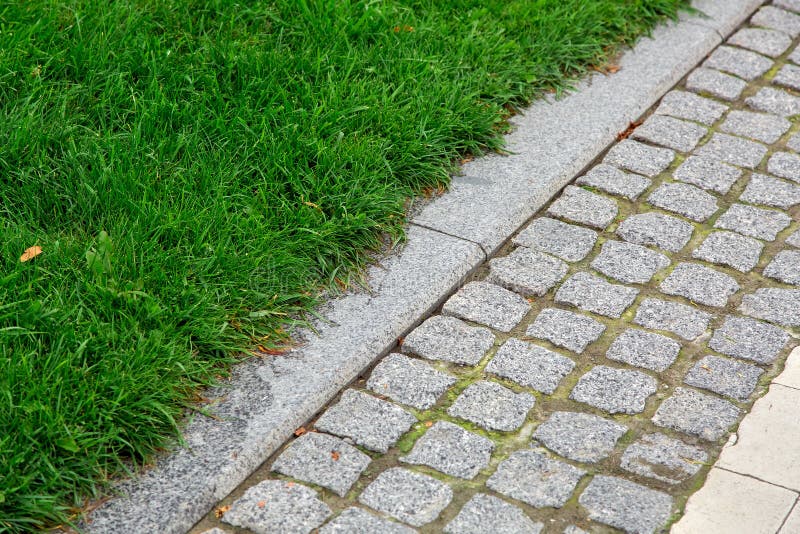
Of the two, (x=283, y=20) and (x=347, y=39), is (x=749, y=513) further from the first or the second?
(x=283, y=20)

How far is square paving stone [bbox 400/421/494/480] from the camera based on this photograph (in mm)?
2916

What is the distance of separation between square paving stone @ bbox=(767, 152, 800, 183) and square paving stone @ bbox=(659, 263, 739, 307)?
0.85 meters

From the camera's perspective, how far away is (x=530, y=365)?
10.9 feet

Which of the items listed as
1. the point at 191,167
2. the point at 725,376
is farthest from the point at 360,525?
the point at 191,167

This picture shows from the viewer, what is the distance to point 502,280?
12.1ft

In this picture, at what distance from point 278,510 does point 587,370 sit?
44.5 inches

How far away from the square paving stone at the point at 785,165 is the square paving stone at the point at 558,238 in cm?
99

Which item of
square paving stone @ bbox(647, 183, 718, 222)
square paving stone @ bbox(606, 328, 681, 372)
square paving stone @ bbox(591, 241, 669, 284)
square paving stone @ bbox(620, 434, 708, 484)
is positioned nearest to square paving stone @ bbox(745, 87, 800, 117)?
square paving stone @ bbox(647, 183, 718, 222)

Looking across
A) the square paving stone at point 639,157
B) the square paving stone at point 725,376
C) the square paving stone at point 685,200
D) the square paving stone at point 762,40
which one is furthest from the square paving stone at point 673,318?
the square paving stone at point 762,40

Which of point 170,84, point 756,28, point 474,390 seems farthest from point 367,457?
point 756,28

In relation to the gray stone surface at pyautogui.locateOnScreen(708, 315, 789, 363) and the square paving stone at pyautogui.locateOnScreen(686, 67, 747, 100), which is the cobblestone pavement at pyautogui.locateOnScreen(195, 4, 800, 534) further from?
the square paving stone at pyautogui.locateOnScreen(686, 67, 747, 100)

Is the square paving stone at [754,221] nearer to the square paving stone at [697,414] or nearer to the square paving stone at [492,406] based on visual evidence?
the square paving stone at [697,414]

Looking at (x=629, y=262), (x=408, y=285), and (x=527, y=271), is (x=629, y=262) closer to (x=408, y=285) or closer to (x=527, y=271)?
(x=527, y=271)

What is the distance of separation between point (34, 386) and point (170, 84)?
1.69 metres
